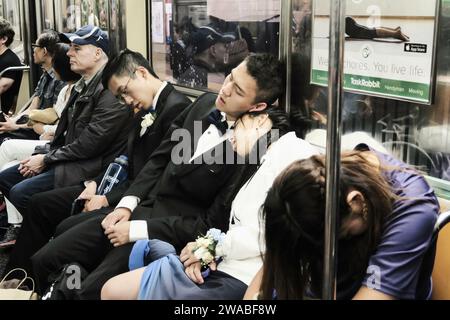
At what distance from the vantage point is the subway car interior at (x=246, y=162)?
1663 mm

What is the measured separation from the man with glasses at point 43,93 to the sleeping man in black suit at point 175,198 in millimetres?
2327

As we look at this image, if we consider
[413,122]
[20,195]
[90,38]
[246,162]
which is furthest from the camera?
[90,38]

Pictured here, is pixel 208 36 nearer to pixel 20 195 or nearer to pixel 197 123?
pixel 197 123

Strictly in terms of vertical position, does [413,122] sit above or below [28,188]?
above

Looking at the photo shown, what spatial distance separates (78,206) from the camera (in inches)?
141

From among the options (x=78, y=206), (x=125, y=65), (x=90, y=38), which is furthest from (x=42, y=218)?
(x=90, y=38)

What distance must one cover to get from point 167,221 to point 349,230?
1.23 meters

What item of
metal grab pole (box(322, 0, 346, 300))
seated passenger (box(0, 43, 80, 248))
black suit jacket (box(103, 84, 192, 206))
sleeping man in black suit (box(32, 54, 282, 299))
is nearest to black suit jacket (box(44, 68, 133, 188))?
black suit jacket (box(103, 84, 192, 206))

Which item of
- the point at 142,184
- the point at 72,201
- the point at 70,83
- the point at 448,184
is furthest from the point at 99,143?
the point at 448,184

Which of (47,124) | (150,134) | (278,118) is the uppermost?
(278,118)

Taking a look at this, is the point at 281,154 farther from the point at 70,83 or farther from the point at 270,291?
the point at 70,83

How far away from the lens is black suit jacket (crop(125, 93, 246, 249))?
8.67 feet

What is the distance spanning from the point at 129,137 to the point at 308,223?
7.18 feet

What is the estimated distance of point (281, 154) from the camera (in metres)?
2.30
